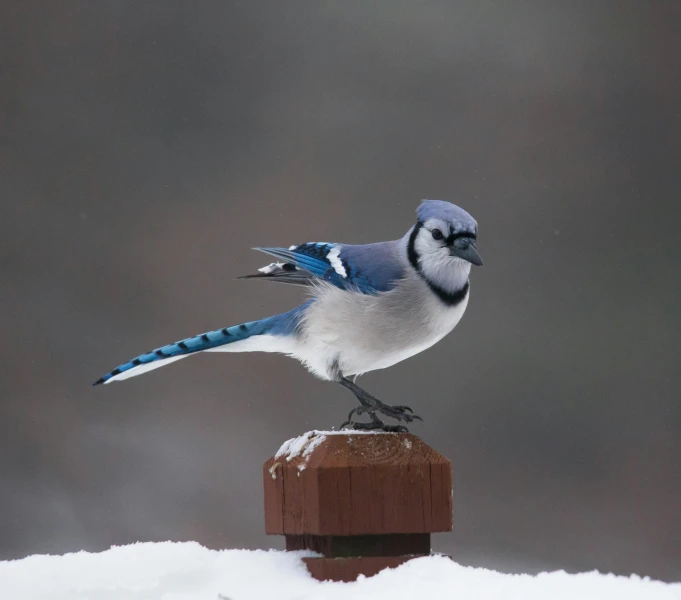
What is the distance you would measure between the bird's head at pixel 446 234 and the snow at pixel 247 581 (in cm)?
68

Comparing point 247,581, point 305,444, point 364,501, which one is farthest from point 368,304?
point 247,581

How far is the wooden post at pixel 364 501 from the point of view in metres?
1.33

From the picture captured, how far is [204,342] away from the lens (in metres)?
1.83

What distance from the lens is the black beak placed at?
1.75 metres

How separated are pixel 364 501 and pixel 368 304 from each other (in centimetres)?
67

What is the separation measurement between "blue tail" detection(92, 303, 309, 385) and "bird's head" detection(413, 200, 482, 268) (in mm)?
324

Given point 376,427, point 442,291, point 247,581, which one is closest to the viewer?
point 247,581

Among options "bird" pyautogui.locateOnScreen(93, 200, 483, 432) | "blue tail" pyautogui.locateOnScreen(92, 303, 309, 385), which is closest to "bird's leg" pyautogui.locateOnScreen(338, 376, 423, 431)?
"bird" pyautogui.locateOnScreen(93, 200, 483, 432)

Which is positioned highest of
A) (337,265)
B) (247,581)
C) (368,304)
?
(337,265)

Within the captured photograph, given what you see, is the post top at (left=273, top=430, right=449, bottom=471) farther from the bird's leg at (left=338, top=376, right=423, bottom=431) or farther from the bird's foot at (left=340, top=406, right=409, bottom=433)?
the bird's leg at (left=338, top=376, right=423, bottom=431)

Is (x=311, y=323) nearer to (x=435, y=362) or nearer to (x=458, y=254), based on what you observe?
(x=458, y=254)

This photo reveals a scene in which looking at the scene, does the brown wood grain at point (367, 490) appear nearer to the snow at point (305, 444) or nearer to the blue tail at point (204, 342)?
the snow at point (305, 444)

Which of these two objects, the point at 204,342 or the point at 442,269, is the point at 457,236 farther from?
the point at 204,342

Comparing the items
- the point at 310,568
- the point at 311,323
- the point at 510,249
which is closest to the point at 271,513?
the point at 310,568
